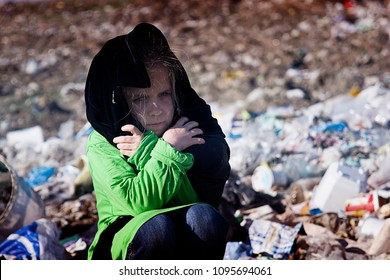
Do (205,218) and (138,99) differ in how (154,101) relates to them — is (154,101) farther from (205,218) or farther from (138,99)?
(205,218)

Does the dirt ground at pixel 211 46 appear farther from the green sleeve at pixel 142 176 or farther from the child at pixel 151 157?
the green sleeve at pixel 142 176

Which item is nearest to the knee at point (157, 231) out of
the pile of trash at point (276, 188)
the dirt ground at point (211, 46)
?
the pile of trash at point (276, 188)

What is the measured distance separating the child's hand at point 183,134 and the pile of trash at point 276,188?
2.24 ft

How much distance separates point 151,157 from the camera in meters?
2.42

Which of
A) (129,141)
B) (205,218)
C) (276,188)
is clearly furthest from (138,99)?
(276,188)

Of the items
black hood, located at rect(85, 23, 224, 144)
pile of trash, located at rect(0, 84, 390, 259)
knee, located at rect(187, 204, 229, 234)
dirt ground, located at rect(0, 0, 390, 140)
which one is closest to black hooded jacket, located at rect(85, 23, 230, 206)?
black hood, located at rect(85, 23, 224, 144)

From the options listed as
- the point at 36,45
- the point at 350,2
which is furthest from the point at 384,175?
the point at 36,45

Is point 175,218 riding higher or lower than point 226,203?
higher

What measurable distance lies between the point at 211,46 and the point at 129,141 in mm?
4075

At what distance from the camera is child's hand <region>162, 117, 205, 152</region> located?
246cm

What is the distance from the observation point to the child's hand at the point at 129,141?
246 centimetres
